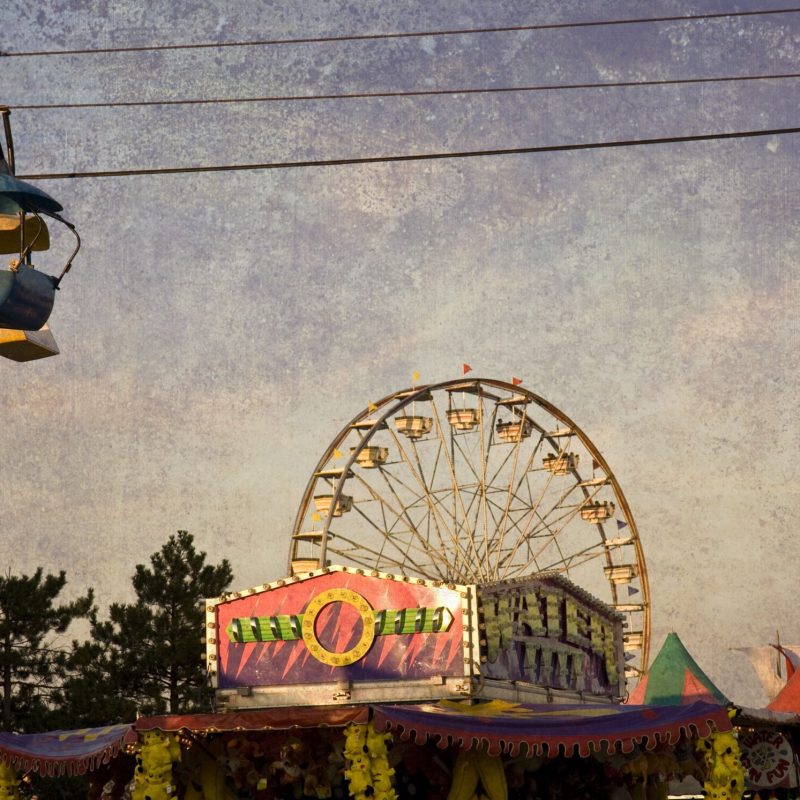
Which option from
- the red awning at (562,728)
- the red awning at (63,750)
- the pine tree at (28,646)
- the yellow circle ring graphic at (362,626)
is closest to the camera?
the red awning at (562,728)

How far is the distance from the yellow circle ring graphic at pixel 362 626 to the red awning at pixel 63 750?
370 centimetres

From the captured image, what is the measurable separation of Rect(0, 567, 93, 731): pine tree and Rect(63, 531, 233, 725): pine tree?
0.64 m

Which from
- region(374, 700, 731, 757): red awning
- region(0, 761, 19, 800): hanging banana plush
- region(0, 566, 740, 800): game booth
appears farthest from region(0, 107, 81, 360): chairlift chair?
region(0, 761, 19, 800): hanging banana plush

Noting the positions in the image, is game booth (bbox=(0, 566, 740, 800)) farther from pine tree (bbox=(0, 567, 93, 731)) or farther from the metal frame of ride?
pine tree (bbox=(0, 567, 93, 731))

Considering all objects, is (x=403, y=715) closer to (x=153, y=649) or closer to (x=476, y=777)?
(x=476, y=777)

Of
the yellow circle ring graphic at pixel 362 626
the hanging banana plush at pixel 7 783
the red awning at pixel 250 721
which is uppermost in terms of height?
the yellow circle ring graphic at pixel 362 626

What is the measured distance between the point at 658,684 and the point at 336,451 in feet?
34.6

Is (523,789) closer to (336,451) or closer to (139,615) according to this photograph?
(336,451)

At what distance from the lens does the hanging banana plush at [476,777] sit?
61.9 feet

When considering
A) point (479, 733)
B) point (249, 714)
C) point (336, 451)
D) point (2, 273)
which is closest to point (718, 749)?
point (479, 733)

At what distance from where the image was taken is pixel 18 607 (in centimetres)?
3197

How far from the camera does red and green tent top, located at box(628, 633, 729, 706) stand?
3359 centimetres

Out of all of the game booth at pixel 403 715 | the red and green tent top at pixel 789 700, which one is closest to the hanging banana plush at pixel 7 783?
the game booth at pixel 403 715

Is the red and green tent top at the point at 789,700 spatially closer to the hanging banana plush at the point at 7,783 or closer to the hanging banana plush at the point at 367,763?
the hanging banana plush at the point at 367,763
